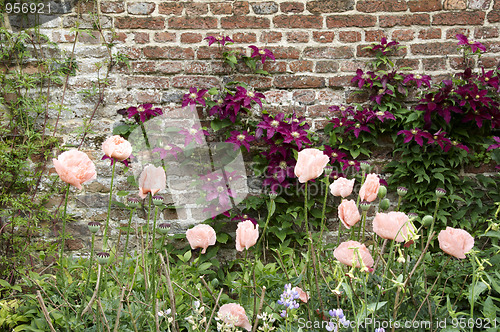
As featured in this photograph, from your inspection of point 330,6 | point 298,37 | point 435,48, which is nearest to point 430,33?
point 435,48

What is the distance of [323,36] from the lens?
2.37 meters

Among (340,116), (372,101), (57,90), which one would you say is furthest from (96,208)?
(372,101)

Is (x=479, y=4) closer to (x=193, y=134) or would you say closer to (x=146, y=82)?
(x=193, y=134)

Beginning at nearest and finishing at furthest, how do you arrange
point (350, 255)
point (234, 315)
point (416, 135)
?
1. point (350, 255)
2. point (234, 315)
3. point (416, 135)

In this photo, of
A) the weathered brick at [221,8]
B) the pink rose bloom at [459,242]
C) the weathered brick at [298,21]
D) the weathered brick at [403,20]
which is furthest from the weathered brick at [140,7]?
the pink rose bloom at [459,242]

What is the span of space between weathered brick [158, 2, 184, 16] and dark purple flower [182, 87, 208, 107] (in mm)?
518

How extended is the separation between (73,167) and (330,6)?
2026mm

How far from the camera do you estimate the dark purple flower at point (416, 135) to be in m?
2.22

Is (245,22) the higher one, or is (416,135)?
(245,22)

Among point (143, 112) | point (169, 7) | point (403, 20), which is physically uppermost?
point (169, 7)

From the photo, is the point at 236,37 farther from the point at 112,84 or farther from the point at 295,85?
the point at 112,84

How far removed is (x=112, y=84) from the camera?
93.5 inches

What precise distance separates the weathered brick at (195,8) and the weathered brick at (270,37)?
A: 405 millimetres

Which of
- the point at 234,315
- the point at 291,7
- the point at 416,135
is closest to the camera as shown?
the point at 234,315
